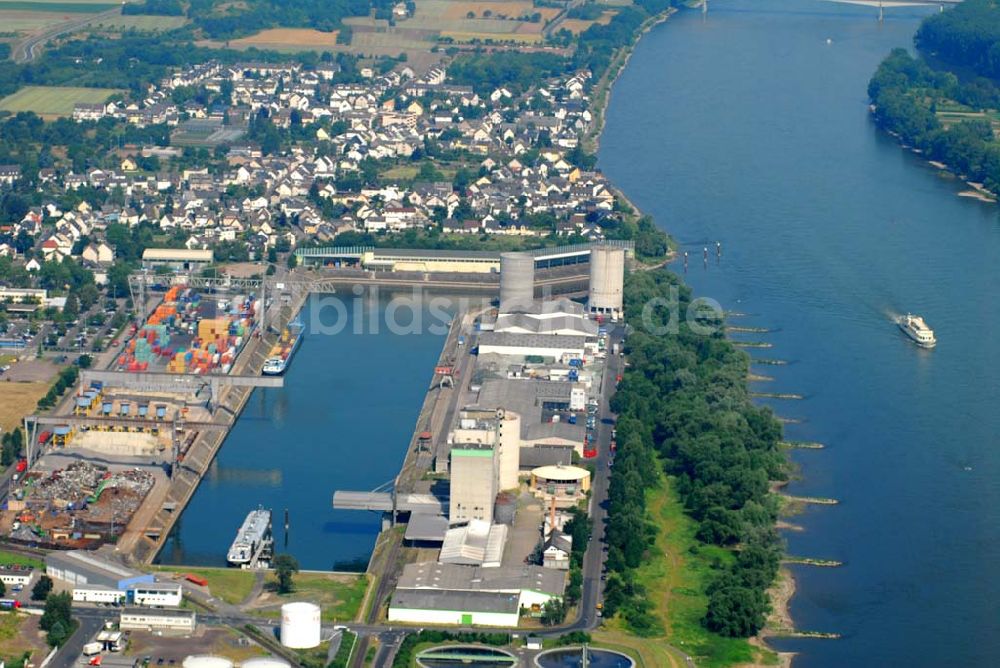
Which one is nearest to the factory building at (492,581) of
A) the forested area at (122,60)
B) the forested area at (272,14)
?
the forested area at (122,60)

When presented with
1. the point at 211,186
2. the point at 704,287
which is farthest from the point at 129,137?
the point at 704,287

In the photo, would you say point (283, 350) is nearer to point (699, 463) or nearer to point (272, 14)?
point (699, 463)

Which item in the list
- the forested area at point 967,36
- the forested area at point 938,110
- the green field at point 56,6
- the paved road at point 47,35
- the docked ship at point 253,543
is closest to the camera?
the docked ship at point 253,543

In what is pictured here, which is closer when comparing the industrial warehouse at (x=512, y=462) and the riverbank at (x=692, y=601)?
the riverbank at (x=692, y=601)

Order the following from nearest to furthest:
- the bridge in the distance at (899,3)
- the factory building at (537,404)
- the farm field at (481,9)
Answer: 1. the factory building at (537,404)
2. the farm field at (481,9)
3. the bridge in the distance at (899,3)

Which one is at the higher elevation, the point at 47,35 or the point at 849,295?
the point at 47,35

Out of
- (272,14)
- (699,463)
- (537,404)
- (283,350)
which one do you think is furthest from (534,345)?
(272,14)

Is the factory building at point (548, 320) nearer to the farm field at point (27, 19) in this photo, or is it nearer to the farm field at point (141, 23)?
the farm field at point (141, 23)
